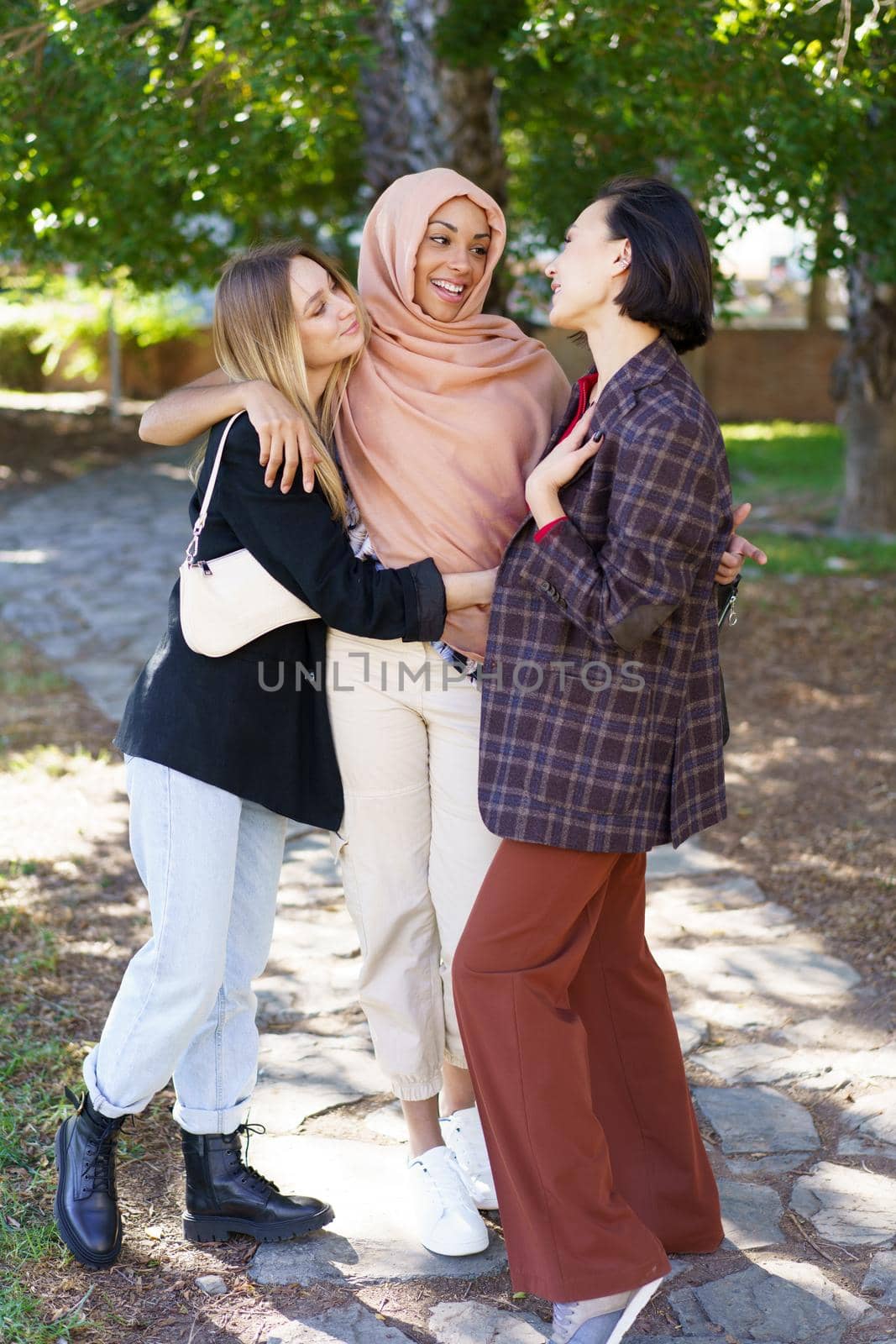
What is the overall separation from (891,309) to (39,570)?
6.11 m

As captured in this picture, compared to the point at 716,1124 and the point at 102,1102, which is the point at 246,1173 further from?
the point at 716,1124

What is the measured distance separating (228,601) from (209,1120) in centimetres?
105

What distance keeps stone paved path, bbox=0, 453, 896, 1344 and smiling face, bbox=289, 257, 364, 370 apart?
1.74 meters

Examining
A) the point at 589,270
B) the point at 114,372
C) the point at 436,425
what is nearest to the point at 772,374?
the point at 114,372

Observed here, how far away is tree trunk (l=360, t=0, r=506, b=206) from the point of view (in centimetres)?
661

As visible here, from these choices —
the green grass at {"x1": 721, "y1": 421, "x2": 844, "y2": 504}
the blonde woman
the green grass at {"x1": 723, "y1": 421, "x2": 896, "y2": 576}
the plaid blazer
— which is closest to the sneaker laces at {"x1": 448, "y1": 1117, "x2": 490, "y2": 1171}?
the blonde woman

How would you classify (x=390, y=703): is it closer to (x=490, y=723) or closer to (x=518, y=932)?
(x=490, y=723)

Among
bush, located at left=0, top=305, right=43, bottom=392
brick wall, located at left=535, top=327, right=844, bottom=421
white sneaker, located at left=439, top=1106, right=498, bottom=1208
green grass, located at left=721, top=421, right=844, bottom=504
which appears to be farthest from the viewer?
brick wall, located at left=535, top=327, right=844, bottom=421

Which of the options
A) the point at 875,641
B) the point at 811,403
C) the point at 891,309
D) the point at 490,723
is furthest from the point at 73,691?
the point at 811,403

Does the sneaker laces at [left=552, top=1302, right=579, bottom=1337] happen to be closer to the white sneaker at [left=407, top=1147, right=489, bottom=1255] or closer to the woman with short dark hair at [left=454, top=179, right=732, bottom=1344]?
the woman with short dark hair at [left=454, top=179, right=732, bottom=1344]

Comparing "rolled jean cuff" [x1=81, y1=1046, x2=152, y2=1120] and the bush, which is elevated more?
the bush

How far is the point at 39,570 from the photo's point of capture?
926cm

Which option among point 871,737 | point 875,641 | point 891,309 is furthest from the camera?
point 891,309

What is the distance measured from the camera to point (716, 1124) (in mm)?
3066
